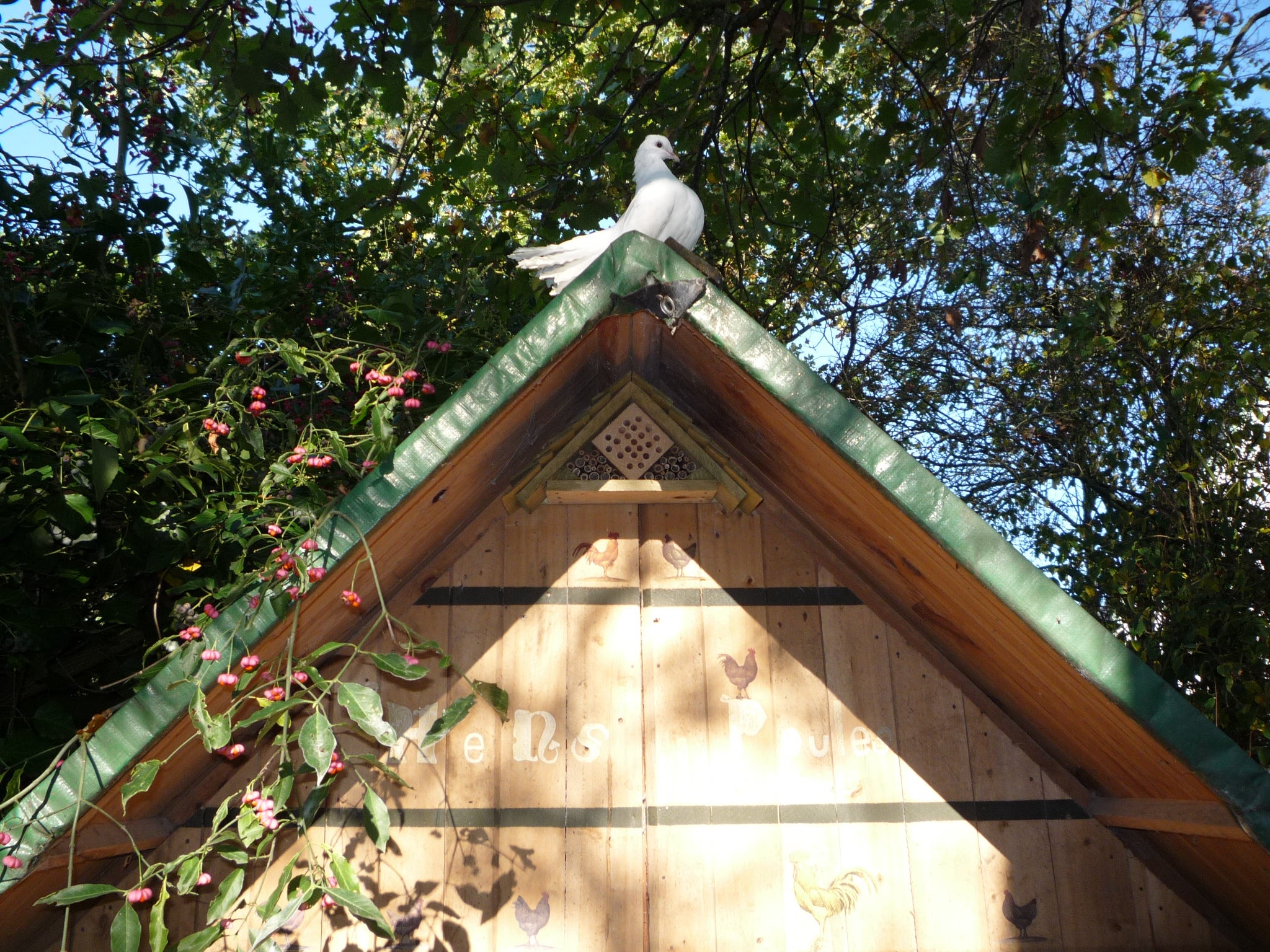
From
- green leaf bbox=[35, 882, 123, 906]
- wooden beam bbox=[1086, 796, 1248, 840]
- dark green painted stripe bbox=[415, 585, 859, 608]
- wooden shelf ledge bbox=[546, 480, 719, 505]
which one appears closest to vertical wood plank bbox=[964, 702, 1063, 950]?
wooden beam bbox=[1086, 796, 1248, 840]

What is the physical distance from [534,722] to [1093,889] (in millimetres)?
1540

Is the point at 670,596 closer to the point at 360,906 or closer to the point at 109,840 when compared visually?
the point at 360,906

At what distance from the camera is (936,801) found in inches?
103

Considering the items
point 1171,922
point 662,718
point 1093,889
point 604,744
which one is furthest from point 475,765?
point 1171,922

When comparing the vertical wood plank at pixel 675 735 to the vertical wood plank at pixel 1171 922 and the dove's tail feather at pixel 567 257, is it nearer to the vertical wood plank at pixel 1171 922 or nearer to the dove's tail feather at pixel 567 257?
the dove's tail feather at pixel 567 257

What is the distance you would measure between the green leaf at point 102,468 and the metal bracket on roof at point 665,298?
1313mm

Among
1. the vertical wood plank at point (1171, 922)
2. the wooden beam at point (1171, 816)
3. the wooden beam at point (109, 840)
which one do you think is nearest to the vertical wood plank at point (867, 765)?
the wooden beam at point (1171, 816)

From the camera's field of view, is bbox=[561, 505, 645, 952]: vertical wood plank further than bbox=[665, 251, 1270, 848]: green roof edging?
Yes

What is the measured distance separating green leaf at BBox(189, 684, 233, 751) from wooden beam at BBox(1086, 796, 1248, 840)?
1860mm

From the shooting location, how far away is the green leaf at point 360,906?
1.87 metres

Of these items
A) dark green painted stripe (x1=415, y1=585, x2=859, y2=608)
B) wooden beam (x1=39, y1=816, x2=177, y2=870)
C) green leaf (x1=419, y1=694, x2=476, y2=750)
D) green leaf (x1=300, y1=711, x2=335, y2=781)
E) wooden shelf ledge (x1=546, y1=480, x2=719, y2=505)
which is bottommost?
wooden beam (x1=39, y1=816, x2=177, y2=870)

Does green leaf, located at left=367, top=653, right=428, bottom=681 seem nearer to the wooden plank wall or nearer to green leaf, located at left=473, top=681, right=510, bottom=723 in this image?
green leaf, located at left=473, top=681, right=510, bottom=723

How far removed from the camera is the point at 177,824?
244cm

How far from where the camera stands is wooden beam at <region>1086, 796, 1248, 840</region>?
1882 mm
